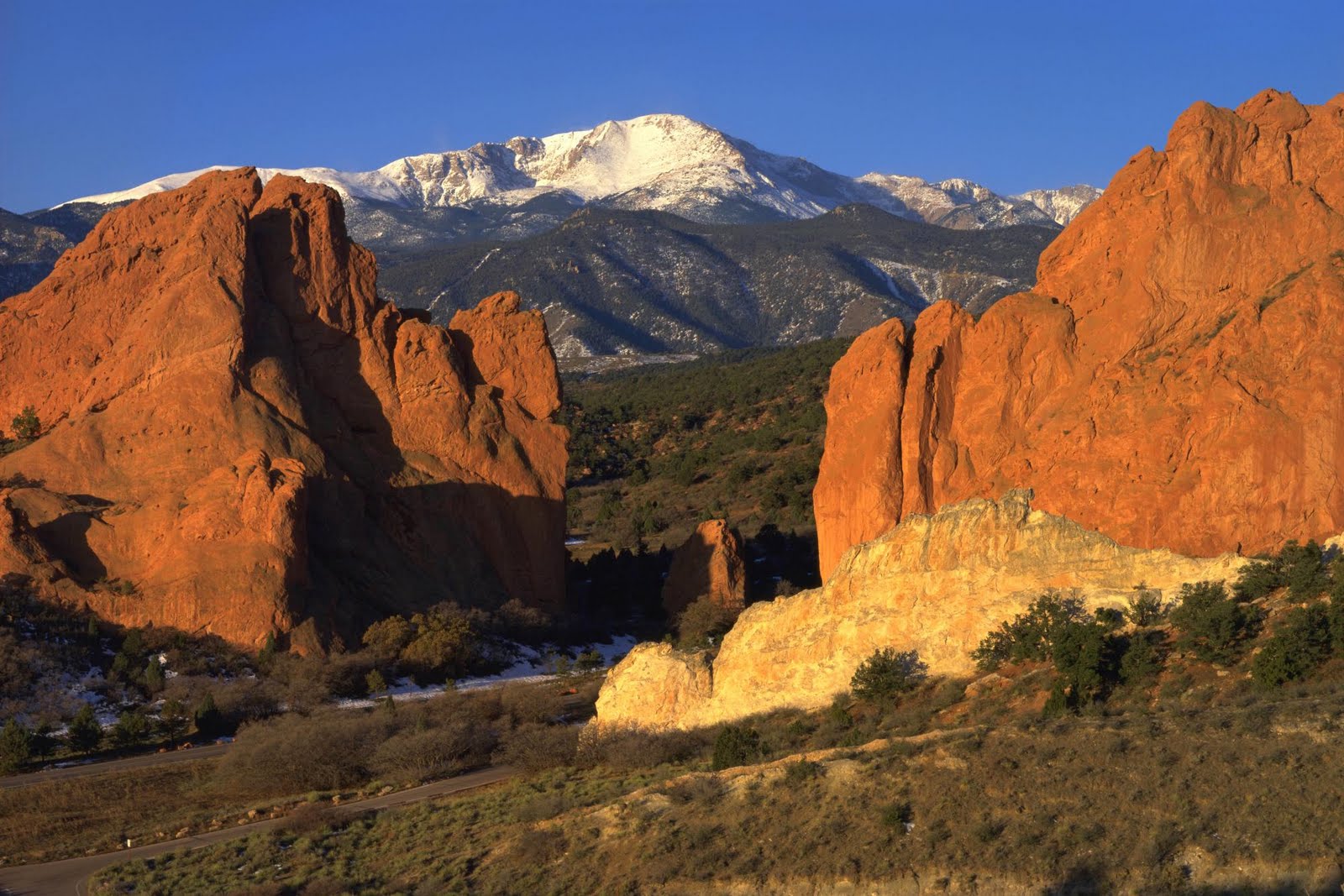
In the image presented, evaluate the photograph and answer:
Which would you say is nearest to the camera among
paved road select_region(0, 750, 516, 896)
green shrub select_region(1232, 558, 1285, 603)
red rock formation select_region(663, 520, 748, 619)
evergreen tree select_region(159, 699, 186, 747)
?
paved road select_region(0, 750, 516, 896)

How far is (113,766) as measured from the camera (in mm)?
38750

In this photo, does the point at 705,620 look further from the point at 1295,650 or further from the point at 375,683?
the point at 1295,650

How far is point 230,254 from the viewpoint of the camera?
5397 centimetres

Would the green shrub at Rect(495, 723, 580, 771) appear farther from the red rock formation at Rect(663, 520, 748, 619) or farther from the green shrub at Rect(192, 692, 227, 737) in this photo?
the red rock formation at Rect(663, 520, 748, 619)

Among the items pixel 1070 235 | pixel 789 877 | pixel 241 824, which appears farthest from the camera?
pixel 1070 235

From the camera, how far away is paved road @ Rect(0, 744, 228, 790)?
121 ft

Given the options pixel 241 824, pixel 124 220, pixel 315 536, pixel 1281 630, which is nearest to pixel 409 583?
pixel 315 536

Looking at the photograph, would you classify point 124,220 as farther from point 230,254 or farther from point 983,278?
point 983,278

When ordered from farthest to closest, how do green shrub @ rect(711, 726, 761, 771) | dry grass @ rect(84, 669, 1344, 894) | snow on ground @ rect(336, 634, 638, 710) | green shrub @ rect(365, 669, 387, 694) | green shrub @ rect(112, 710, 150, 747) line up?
green shrub @ rect(365, 669, 387, 694), snow on ground @ rect(336, 634, 638, 710), green shrub @ rect(112, 710, 150, 747), green shrub @ rect(711, 726, 761, 771), dry grass @ rect(84, 669, 1344, 894)

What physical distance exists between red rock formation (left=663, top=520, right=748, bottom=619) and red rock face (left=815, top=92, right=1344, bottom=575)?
17.3 ft

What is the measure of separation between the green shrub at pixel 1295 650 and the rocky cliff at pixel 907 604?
246 centimetres

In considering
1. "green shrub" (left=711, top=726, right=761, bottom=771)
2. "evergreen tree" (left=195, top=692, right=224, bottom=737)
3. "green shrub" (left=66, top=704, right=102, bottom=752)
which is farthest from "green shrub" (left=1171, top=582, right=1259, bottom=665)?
"green shrub" (left=66, top=704, right=102, bottom=752)

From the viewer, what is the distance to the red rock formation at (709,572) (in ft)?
181

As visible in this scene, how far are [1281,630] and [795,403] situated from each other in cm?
7358
